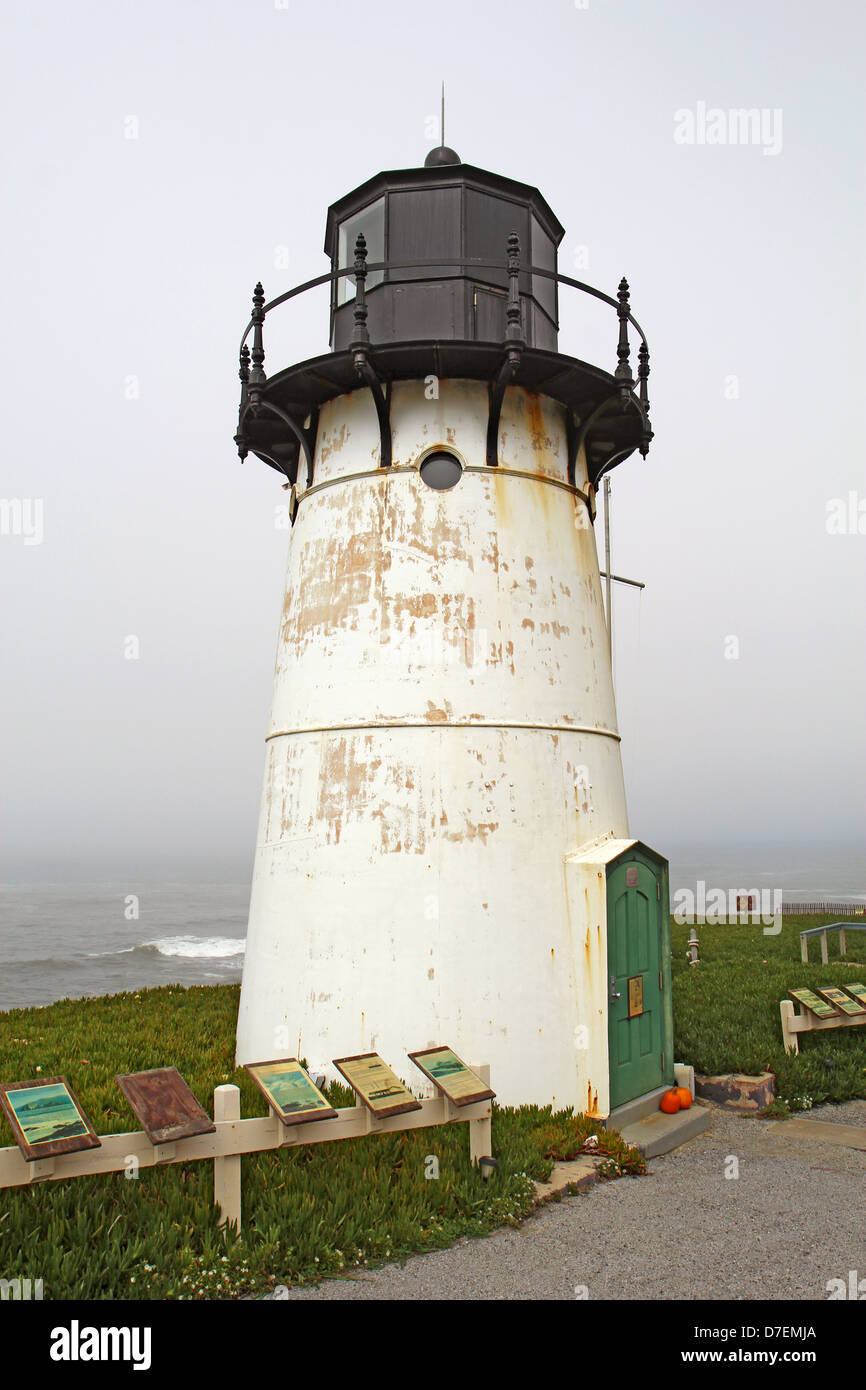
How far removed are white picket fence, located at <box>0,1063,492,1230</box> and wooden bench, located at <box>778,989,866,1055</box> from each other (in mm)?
5327

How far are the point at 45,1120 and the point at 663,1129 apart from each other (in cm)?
574

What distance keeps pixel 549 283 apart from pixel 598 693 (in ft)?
16.8

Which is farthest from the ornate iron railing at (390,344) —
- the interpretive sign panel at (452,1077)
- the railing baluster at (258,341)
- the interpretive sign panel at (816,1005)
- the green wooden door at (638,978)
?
the interpretive sign panel at (816,1005)

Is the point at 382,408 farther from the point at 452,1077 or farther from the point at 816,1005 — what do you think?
the point at 816,1005

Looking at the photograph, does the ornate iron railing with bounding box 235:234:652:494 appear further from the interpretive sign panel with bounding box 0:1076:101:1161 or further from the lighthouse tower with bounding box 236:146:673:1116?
the interpretive sign panel with bounding box 0:1076:101:1161

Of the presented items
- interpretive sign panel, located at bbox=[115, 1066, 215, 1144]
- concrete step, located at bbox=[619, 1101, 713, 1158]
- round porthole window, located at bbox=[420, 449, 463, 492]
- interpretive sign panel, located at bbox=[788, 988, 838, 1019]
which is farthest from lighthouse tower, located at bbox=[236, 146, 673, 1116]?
interpretive sign panel, located at bbox=[115, 1066, 215, 1144]

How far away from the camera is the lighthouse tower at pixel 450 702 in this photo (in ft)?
28.9

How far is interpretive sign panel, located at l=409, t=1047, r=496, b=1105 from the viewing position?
6.88 meters

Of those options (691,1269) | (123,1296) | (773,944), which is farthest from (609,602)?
(773,944)

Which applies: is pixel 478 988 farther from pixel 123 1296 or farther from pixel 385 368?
pixel 385 368

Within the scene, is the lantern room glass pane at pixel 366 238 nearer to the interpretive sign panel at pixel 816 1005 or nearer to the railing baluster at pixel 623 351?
the railing baluster at pixel 623 351

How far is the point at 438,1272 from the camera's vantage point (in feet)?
18.8

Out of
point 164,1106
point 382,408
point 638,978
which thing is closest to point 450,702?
point 382,408

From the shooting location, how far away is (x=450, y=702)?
920cm
